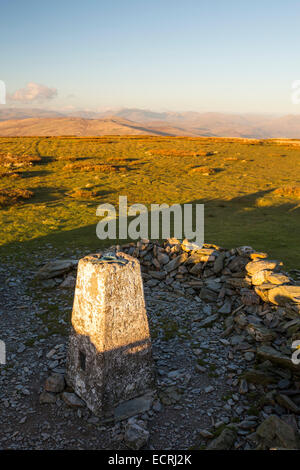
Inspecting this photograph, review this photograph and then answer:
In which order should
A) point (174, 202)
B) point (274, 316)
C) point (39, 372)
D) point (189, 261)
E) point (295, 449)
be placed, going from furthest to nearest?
point (174, 202)
point (189, 261)
point (274, 316)
point (39, 372)
point (295, 449)

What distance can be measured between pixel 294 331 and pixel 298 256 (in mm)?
5932

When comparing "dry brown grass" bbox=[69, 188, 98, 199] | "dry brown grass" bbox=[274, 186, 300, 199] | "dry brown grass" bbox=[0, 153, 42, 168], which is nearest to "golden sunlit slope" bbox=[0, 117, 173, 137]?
"dry brown grass" bbox=[0, 153, 42, 168]

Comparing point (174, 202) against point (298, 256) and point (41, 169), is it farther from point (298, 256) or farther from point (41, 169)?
point (41, 169)

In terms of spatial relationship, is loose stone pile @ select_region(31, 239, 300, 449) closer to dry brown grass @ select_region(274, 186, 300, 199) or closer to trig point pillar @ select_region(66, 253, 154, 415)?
trig point pillar @ select_region(66, 253, 154, 415)

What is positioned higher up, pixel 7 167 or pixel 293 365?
pixel 7 167

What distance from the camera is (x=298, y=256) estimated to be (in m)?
12.1

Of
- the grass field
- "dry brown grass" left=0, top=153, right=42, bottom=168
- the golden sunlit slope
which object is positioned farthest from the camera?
the golden sunlit slope

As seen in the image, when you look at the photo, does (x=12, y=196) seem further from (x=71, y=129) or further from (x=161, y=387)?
(x=71, y=129)

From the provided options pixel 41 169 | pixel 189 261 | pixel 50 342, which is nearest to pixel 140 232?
pixel 189 261

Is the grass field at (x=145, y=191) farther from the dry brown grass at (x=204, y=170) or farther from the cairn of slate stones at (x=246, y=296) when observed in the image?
the cairn of slate stones at (x=246, y=296)

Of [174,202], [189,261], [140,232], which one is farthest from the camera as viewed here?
[174,202]

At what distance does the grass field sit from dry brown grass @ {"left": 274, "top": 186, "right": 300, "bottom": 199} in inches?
2.6

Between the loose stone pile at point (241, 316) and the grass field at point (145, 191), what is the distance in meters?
2.85

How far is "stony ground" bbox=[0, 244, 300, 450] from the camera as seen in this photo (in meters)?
5.05
